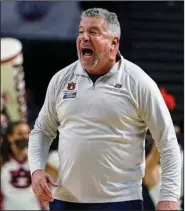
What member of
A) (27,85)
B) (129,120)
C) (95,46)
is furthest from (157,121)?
(27,85)

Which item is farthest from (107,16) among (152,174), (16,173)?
(16,173)

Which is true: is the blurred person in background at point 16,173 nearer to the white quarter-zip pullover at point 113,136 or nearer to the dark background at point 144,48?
the dark background at point 144,48

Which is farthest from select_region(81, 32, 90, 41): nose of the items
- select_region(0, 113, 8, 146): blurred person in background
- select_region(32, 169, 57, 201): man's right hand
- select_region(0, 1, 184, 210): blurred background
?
select_region(0, 113, 8, 146): blurred person in background

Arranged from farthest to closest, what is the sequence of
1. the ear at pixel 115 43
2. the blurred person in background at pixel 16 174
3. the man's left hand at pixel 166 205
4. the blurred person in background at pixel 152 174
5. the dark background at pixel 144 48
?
the dark background at pixel 144 48 < the blurred person in background at pixel 16 174 < the blurred person in background at pixel 152 174 < the ear at pixel 115 43 < the man's left hand at pixel 166 205

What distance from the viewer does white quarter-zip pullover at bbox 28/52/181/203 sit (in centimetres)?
237

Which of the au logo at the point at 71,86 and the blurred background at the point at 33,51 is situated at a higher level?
the au logo at the point at 71,86

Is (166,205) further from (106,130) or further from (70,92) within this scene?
(70,92)

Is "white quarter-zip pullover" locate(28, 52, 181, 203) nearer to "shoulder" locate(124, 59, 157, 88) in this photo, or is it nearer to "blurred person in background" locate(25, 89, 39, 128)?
"shoulder" locate(124, 59, 157, 88)

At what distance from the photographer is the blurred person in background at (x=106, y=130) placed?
237 centimetres

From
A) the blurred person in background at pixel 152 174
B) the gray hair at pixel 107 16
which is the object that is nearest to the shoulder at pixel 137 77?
the gray hair at pixel 107 16

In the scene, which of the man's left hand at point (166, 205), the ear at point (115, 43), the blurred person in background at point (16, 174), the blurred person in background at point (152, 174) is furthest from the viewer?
the blurred person in background at point (16, 174)

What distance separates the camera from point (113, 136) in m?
2.37

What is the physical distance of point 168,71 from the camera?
199 inches

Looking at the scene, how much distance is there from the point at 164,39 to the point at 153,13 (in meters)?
0.22
